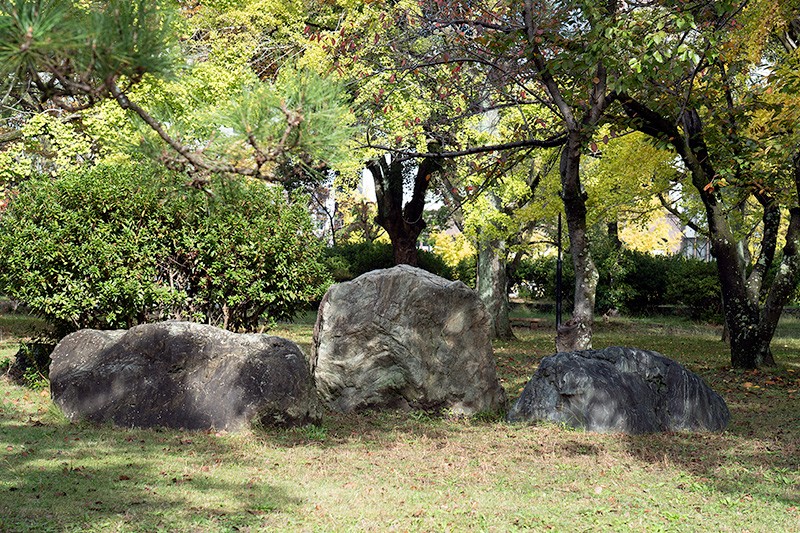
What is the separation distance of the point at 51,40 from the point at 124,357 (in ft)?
16.2

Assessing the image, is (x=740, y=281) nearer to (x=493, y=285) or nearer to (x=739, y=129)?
(x=739, y=129)

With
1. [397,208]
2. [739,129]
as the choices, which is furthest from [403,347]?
[397,208]

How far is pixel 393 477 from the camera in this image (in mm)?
5520

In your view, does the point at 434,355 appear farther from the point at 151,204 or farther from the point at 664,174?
the point at 664,174

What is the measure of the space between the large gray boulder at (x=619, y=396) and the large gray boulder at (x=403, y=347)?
78 cm

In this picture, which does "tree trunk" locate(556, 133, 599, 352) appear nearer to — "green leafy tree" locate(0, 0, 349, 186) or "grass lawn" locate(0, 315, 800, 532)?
"grass lawn" locate(0, 315, 800, 532)

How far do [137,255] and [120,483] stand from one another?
4.12 metres

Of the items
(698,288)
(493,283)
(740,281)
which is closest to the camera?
(740,281)

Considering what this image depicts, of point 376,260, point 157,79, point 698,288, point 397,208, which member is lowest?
point 698,288

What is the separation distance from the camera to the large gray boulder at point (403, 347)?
7.85 metres

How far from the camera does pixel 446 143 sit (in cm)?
1547

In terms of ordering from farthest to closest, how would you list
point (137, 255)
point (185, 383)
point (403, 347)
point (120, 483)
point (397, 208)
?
point (397, 208) → point (137, 255) → point (403, 347) → point (185, 383) → point (120, 483)

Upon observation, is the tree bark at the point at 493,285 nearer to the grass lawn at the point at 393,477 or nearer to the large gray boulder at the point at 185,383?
the grass lawn at the point at 393,477

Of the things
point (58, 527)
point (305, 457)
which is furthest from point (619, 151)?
point (58, 527)
